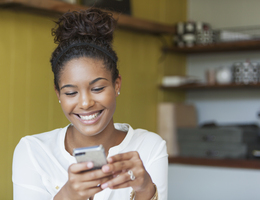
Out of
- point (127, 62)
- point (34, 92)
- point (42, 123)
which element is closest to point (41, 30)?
point (34, 92)

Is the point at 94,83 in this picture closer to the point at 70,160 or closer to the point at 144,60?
the point at 70,160

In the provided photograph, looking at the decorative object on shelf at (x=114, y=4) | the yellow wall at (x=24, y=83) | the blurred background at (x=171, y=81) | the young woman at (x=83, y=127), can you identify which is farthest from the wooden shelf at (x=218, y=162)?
the young woman at (x=83, y=127)

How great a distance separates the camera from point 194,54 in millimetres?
3730

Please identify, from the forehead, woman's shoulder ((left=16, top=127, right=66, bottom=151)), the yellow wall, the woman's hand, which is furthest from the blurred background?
the woman's hand

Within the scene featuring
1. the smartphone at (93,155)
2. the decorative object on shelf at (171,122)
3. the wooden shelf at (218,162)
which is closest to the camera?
the smartphone at (93,155)

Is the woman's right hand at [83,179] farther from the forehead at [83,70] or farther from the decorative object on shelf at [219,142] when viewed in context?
the decorative object on shelf at [219,142]

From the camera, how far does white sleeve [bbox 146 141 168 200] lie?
1.37 metres

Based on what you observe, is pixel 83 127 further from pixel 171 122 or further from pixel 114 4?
pixel 171 122

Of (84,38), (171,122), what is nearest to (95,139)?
(84,38)

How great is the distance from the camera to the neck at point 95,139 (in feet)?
4.56

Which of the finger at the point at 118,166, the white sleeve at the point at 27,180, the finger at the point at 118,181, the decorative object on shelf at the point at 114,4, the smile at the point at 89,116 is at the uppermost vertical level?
the decorative object on shelf at the point at 114,4

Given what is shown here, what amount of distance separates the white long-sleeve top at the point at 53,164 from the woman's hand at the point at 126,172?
27 cm

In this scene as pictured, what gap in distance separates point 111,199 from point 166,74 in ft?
7.36

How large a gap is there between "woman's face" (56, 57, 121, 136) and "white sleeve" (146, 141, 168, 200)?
24 centimetres
